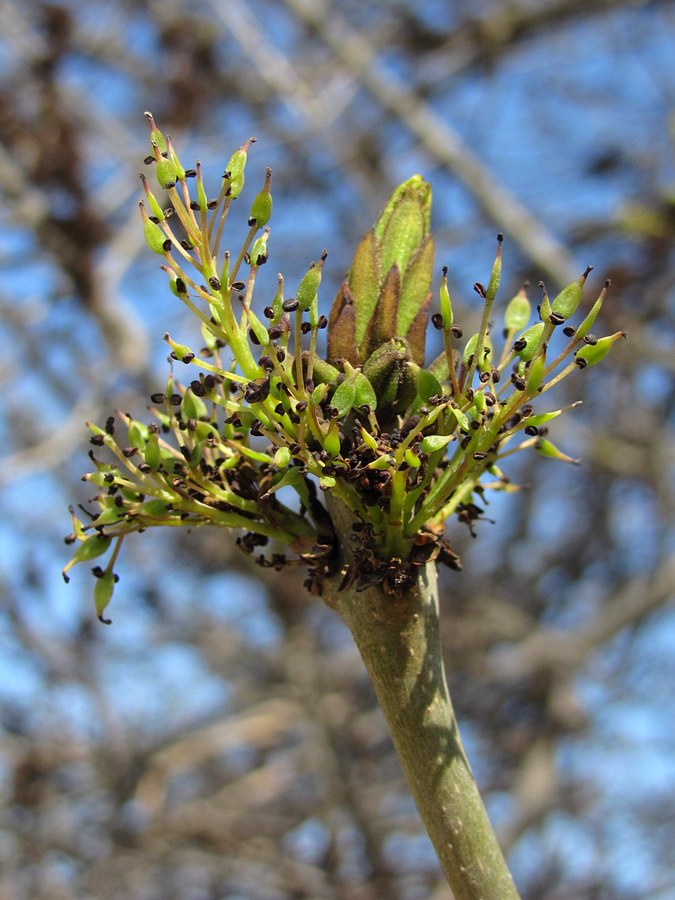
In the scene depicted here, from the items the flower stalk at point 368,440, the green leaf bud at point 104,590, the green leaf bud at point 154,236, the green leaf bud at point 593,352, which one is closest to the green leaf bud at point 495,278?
the flower stalk at point 368,440

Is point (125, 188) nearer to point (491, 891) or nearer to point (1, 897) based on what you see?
point (1, 897)

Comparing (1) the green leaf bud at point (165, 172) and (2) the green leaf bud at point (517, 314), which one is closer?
(1) the green leaf bud at point (165, 172)

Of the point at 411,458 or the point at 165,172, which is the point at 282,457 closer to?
the point at 411,458

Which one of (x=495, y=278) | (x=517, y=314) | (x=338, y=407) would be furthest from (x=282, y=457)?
(x=517, y=314)

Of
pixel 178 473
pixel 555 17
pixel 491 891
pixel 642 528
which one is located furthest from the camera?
pixel 642 528

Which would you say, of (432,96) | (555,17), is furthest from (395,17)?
(555,17)

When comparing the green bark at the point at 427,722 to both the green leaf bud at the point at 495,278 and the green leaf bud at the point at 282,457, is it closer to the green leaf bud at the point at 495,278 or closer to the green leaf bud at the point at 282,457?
the green leaf bud at the point at 282,457
